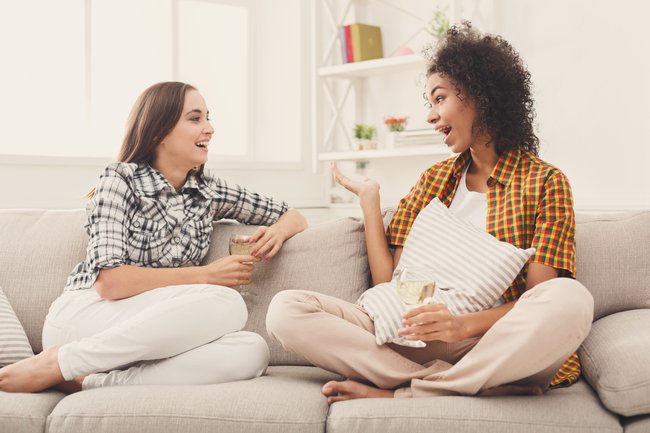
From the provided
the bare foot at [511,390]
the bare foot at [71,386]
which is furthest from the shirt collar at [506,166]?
the bare foot at [71,386]

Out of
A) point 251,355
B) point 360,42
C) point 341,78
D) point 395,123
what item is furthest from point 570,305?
point 341,78

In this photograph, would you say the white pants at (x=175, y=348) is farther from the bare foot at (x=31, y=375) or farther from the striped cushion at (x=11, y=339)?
the striped cushion at (x=11, y=339)

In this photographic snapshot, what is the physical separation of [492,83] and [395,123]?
2035 mm

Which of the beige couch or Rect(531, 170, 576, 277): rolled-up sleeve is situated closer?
the beige couch

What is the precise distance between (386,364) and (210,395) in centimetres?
44

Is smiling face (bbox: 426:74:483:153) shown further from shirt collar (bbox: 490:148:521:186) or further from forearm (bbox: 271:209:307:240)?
forearm (bbox: 271:209:307:240)

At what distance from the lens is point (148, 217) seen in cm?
234

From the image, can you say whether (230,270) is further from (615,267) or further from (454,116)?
(615,267)

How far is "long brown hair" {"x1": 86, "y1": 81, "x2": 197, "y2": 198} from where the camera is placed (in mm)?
2426

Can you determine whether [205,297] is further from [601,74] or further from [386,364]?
[601,74]

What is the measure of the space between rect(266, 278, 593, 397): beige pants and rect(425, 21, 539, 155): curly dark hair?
559 mm

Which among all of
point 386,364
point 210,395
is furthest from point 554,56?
point 210,395

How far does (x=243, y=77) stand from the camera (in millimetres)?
4770

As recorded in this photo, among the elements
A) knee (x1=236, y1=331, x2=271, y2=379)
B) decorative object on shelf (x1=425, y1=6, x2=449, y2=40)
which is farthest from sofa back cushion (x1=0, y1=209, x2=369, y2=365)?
decorative object on shelf (x1=425, y1=6, x2=449, y2=40)
